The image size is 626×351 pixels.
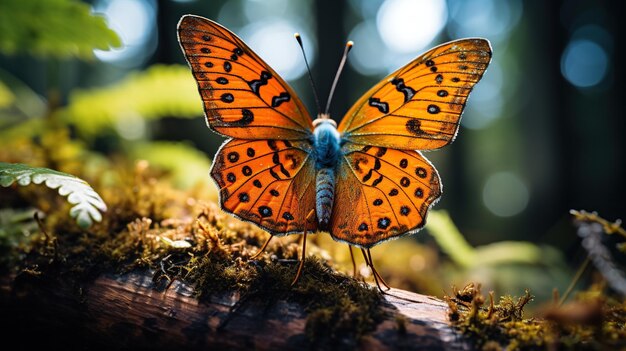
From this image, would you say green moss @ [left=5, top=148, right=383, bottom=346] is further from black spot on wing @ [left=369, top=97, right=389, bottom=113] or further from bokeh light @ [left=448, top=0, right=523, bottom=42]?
bokeh light @ [left=448, top=0, right=523, bottom=42]

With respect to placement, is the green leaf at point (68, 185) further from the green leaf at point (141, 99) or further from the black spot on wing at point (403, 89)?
the green leaf at point (141, 99)

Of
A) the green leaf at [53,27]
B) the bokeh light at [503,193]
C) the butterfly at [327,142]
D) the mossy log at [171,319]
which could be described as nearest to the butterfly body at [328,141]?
the butterfly at [327,142]

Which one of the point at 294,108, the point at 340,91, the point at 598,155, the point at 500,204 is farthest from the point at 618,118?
the point at 500,204

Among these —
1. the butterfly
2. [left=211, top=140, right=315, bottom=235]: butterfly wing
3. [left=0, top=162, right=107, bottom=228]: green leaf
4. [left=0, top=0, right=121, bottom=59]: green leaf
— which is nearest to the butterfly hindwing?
the butterfly

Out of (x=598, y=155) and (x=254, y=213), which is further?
(x=598, y=155)

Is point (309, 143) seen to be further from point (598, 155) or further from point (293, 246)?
point (598, 155)

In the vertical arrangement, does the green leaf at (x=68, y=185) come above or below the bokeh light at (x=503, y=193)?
below
